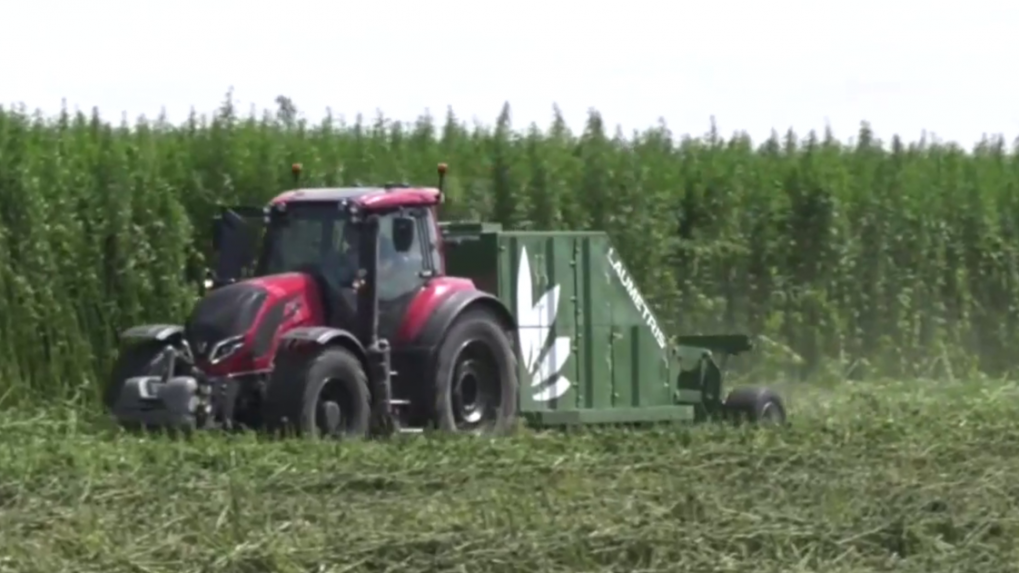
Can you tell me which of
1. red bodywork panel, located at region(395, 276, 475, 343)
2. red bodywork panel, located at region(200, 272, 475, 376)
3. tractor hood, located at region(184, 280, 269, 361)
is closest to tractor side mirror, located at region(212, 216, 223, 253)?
red bodywork panel, located at region(200, 272, 475, 376)

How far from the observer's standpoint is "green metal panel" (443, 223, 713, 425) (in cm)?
1625

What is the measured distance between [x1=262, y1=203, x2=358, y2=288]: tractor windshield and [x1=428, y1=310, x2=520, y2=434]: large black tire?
90 cm

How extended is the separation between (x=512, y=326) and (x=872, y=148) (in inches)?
527

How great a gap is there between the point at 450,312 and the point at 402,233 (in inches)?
25.7

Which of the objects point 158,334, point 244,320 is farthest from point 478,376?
point 158,334

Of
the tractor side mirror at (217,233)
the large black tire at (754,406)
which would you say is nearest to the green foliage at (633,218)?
the tractor side mirror at (217,233)

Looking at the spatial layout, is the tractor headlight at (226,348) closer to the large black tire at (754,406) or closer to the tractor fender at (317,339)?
the tractor fender at (317,339)

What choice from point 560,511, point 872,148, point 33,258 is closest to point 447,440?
point 560,511

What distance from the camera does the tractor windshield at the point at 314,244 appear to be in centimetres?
1485

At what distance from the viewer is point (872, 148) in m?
28.1

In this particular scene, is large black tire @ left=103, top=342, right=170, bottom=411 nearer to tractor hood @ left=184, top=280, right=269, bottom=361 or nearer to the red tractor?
the red tractor

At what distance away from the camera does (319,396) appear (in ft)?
46.4

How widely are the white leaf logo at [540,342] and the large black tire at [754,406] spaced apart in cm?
153

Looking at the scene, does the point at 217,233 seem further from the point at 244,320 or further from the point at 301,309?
the point at 244,320
